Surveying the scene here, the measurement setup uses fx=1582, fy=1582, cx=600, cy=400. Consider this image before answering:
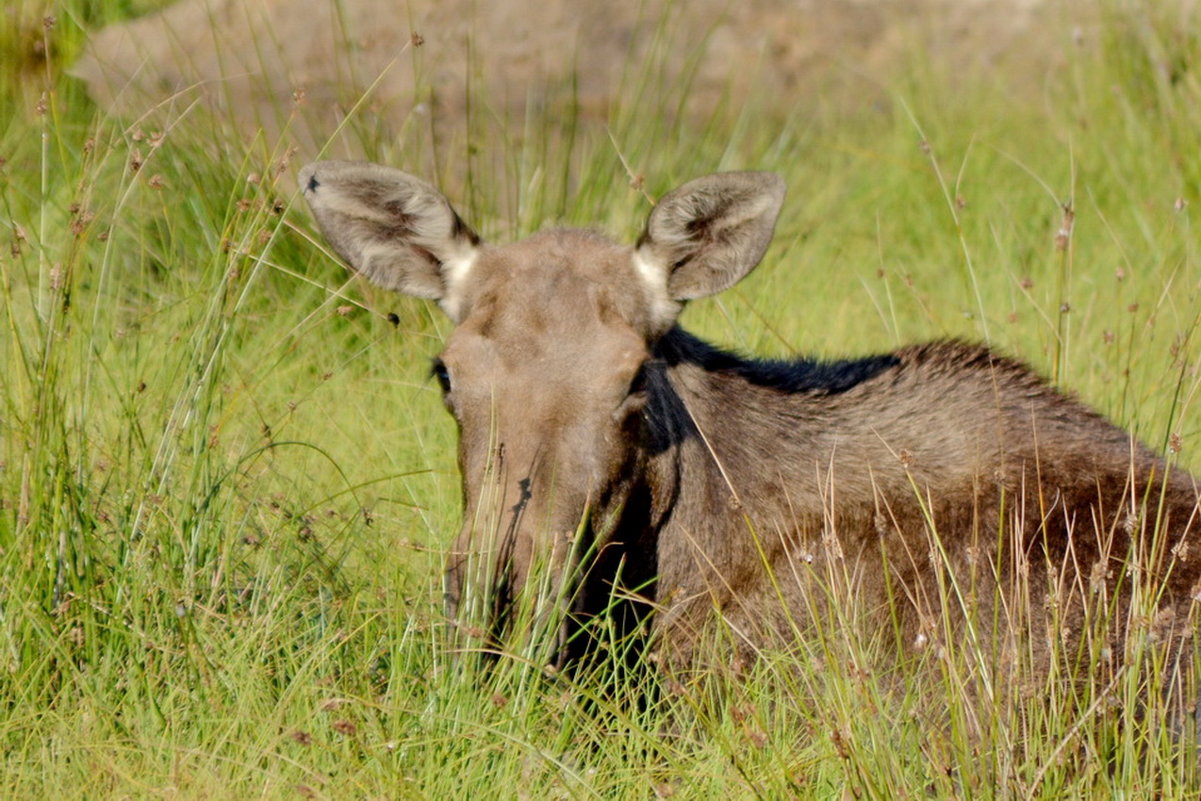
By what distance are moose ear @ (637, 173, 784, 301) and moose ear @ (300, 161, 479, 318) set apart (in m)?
0.64

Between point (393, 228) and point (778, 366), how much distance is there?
1.52 metres

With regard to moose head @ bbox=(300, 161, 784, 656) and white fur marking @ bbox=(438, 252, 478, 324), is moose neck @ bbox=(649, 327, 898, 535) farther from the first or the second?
white fur marking @ bbox=(438, 252, 478, 324)

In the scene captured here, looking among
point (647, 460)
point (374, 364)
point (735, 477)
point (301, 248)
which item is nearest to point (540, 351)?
point (647, 460)

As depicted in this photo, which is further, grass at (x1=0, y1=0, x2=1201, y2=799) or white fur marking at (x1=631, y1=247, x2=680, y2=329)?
white fur marking at (x1=631, y1=247, x2=680, y2=329)

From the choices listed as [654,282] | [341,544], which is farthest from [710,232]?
[341,544]

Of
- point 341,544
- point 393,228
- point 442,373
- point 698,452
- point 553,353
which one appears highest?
point 393,228

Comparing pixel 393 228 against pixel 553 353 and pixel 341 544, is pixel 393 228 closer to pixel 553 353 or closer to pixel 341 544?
pixel 553 353

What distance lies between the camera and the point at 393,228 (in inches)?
210

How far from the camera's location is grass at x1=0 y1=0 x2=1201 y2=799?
155 inches

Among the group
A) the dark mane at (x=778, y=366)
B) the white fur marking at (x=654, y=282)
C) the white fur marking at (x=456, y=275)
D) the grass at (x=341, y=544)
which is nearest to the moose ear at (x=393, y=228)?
the white fur marking at (x=456, y=275)

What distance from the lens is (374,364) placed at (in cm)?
720

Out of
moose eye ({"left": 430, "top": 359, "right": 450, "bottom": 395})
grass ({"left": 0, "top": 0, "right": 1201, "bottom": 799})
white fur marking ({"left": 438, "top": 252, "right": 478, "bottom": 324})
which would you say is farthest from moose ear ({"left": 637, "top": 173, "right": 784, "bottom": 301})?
grass ({"left": 0, "top": 0, "right": 1201, "bottom": 799})

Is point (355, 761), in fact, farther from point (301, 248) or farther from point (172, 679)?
point (301, 248)

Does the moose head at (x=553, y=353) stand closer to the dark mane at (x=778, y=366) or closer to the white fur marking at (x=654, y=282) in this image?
the white fur marking at (x=654, y=282)
